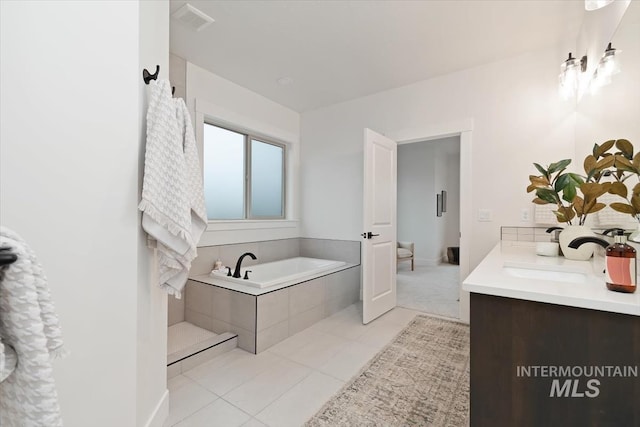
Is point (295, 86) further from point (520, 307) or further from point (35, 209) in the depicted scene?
point (520, 307)

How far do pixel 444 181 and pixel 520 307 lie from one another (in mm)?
5841

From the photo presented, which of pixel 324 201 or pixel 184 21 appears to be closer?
pixel 184 21

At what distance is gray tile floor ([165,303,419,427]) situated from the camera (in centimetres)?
153

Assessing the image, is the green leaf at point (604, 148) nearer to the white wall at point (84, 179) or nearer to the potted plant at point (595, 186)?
the potted plant at point (595, 186)

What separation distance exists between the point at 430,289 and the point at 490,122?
2397mm

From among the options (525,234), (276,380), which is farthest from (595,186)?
(276,380)

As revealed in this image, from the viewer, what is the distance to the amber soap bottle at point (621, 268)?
Result: 875mm

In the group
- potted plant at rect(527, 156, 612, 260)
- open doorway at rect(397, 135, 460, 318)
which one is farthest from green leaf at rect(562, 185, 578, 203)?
open doorway at rect(397, 135, 460, 318)

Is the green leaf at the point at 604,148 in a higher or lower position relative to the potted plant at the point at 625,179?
higher

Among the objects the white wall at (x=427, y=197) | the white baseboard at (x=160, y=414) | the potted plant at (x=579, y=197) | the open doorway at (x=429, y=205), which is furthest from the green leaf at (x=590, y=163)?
the white wall at (x=427, y=197)

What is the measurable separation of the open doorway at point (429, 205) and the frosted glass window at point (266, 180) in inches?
107

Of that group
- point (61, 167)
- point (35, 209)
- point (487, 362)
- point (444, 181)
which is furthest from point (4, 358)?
point (444, 181)

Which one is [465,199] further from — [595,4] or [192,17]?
[192,17]

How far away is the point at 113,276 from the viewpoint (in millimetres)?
1068
